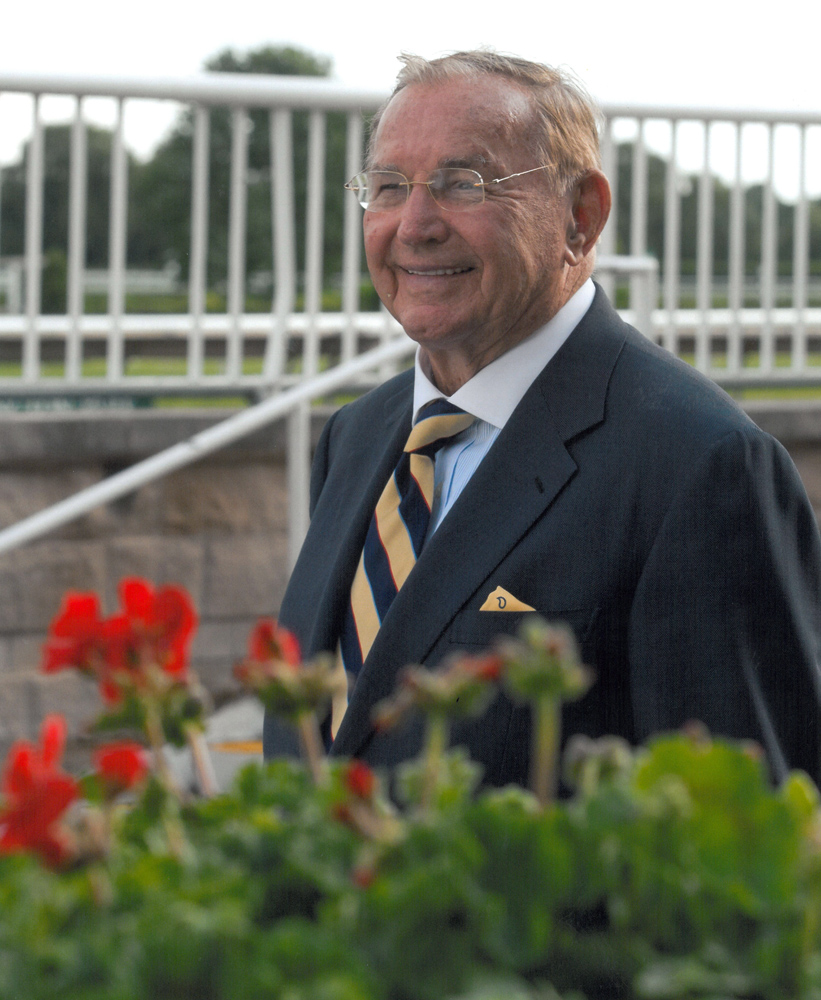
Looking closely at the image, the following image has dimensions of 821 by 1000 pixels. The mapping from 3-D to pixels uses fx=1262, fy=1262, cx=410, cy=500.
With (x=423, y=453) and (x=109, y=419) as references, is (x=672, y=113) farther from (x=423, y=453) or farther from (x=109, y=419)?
(x=423, y=453)

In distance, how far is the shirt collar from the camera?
2168 mm

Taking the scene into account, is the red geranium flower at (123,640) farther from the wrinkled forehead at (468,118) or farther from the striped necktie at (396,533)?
the wrinkled forehead at (468,118)

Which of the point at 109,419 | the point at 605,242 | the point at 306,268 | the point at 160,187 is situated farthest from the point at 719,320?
the point at 160,187

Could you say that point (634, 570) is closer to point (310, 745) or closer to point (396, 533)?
point (396, 533)

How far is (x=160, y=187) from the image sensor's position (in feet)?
74.6

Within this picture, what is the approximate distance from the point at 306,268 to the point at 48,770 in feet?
15.2

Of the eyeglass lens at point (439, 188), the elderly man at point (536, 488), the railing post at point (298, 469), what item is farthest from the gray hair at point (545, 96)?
the railing post at point (298, 469)

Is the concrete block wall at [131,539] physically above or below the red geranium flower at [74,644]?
below

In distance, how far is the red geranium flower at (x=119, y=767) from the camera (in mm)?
677

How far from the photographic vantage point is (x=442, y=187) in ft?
7.03

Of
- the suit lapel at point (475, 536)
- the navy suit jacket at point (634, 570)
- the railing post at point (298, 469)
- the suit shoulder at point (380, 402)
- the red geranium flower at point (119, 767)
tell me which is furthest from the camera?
the railing post at point (298, 469)

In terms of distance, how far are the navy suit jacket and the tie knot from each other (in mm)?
147

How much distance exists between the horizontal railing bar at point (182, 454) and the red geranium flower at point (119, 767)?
3.54 m

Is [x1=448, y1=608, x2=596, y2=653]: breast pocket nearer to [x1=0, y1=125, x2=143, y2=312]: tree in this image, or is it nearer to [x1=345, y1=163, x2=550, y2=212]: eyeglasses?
[x1=345, y1=163, x2=550, y2=212]: eyeglasses
